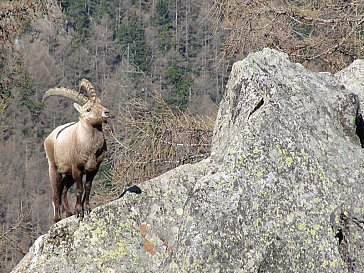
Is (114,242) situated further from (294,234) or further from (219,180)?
(294,234)

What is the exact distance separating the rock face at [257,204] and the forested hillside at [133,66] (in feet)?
20.4

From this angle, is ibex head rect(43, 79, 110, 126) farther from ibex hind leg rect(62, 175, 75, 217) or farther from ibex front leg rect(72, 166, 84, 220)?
ibex hind leg rect(62, 175, 75, 217)

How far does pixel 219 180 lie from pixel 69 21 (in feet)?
299

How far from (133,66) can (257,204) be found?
248ft

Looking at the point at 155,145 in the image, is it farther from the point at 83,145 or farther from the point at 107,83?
the point at 107,83

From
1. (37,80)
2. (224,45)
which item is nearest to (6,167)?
(37,80)

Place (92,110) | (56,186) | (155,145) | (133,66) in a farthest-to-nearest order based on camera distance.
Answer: (133,66) < (155,145) < (56,186) < (92,110)

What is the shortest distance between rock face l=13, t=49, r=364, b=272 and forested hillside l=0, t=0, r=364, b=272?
6223 mm

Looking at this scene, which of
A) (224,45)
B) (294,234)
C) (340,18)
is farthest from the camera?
(224,45)

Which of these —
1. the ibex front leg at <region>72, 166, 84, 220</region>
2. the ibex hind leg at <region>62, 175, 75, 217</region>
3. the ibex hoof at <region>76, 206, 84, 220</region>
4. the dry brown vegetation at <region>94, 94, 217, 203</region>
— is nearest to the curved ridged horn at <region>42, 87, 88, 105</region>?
the ibex front leg at <region>72, 166, 84, 220</region>

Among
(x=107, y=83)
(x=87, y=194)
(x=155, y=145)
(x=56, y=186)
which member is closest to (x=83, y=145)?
(x=87, y=194)

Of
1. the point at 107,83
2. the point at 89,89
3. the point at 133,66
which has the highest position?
the point at 89,89

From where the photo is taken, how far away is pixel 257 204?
626 cm

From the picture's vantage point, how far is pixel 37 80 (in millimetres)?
79875
